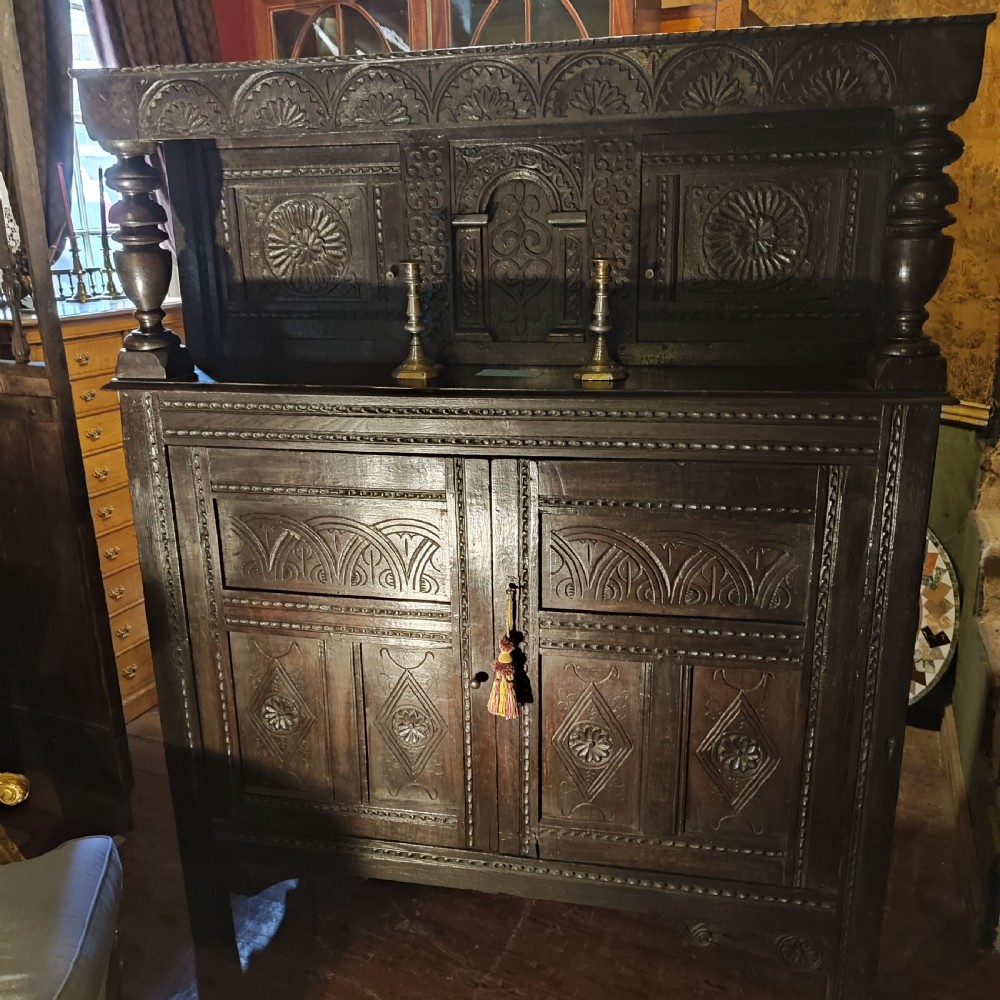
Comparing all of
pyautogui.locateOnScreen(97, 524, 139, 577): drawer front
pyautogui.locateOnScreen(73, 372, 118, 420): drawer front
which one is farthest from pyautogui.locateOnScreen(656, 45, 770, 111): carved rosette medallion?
pyautogui.locateOnScreen(97, 524, 139, 577): drawer front

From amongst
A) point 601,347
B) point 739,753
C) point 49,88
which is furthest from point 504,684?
point 49,88

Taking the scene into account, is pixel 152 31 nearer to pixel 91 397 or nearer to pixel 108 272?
pixel 108 272

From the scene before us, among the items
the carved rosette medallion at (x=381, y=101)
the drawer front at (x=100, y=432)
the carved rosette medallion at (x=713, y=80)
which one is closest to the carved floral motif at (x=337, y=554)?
the carved rosette medallion at (x=381, y=101)

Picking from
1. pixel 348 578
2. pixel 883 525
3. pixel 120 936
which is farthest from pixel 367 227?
pixel 120 936

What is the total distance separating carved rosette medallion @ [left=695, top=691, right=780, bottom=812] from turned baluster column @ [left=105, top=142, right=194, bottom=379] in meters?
1.19

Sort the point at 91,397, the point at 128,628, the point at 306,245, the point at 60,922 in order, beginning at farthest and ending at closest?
the point at 128,628 < the point at 91,397 < the point at 306,245 < the point at 60,922

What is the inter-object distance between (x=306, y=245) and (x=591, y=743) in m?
1.15

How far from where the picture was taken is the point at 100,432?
8.34 feet

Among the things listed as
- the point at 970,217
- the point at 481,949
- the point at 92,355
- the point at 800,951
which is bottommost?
the point at 481,949

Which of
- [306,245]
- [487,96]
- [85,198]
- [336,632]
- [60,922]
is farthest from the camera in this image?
[85,198]

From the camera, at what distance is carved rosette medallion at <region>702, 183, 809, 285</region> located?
1650mm

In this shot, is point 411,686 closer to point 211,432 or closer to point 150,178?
point 211,432

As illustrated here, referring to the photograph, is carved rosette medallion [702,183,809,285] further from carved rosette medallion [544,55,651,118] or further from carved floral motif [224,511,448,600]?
carved floral motif [224,511,448,600]

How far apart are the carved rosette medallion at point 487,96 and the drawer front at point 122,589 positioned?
175 cm
